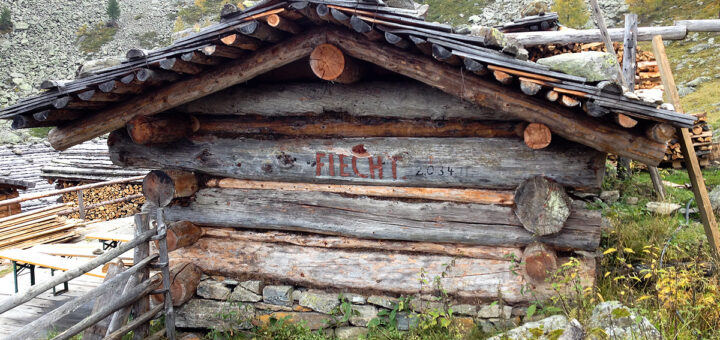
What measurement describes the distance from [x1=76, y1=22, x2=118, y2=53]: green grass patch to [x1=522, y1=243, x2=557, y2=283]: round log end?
181 ft

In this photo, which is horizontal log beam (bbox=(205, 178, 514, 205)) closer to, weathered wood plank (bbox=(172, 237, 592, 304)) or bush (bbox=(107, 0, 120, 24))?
weathered wood plank (bbox=(172, 237, 592, 304))

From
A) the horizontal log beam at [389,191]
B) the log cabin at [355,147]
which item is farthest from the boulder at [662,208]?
the horizontal log beam at [389,191]

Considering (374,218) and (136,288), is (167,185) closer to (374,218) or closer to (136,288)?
(136,288)

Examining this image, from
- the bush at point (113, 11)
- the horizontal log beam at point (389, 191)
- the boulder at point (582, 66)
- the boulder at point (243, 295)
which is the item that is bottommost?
the boulder at point (243, 295)

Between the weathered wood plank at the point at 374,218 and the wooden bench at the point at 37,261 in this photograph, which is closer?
the weathered wood plank at the point at 374,218

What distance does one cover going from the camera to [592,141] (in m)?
3.30

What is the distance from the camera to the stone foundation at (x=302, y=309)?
4102mm

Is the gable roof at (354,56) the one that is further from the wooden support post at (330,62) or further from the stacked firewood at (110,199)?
the stacked firewood at (110,199)

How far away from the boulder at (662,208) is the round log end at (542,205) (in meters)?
2.89

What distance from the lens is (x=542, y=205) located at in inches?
148

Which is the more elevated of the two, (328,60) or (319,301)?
(328,60)

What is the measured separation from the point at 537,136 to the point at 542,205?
600 mm

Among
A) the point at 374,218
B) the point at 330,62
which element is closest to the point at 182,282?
the point at 374,218

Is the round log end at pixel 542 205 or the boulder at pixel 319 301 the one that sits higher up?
the round log end at pixel 542 205
